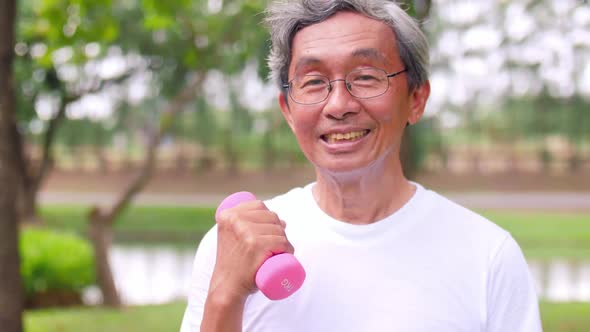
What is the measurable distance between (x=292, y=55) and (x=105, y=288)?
854 centimetres

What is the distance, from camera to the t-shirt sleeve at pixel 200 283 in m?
1.79

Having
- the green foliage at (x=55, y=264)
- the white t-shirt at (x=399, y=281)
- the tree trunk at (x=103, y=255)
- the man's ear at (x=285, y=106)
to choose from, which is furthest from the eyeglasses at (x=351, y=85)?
the green foliage at (x=55, y=264)

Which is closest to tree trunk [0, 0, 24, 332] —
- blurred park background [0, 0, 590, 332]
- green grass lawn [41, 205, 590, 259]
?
blurred park background [0, 0, 590, 332]

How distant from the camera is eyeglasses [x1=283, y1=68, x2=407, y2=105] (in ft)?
5.69

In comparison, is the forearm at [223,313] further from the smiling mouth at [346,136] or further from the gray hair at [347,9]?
the gray hair at [347,9]

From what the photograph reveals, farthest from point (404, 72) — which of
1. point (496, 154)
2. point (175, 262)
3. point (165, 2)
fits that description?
point (496, 154)

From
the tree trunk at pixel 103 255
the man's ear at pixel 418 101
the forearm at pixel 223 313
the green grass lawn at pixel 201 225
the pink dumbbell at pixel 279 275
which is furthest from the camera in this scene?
the green grass lawn at pixel 201 225

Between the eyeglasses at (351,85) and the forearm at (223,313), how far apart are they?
0.46 m

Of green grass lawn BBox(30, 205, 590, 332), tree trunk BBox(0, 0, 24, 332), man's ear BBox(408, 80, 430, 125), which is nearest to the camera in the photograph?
man's ear BBox(408, 80, 430, 125)

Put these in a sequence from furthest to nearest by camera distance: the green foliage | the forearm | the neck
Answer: the green foliage, the neck, the forearm

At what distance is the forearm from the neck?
0.36 metres

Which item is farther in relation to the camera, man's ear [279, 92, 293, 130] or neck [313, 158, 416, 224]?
man's ear [279, 92, 293, 130]

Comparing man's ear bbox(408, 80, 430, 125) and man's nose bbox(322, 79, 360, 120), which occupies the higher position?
man's nose bbox(322, 79, 360, 120)

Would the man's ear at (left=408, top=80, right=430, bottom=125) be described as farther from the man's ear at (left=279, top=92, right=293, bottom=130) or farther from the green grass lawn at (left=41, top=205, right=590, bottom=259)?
the green grass lawn at (left=41, top=205, right=590, bottom=259)
